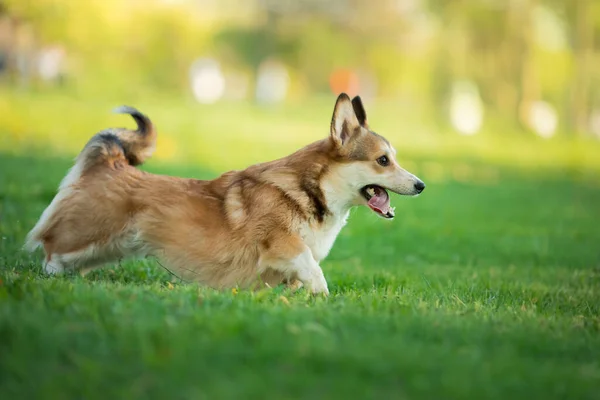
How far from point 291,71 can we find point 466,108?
26264 millimetres

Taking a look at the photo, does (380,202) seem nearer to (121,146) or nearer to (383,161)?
(383,161)

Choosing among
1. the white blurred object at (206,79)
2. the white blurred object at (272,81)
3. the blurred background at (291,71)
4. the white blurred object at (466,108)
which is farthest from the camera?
the white blurred object at (272,81)

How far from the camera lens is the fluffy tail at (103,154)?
618 centimetres

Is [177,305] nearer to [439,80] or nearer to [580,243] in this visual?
[580,243]

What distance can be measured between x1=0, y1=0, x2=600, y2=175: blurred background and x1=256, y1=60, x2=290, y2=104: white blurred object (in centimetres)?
20

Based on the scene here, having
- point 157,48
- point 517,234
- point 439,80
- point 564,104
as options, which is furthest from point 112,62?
point 517,234

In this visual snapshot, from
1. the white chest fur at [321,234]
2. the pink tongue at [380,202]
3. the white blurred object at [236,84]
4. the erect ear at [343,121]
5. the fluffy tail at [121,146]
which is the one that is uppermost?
the erect ear at [343,121]

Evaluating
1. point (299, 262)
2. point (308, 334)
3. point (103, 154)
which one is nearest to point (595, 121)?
point (299, 262)

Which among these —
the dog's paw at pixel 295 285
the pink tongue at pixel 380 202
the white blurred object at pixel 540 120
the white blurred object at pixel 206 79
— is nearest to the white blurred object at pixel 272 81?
the white blurred object at pixel 206 79

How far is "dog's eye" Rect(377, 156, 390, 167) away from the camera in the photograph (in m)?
6.33

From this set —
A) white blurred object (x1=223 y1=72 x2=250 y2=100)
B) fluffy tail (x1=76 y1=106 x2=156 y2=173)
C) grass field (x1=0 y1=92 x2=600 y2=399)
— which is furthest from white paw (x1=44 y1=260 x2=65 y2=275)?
white blurred object (x1=223 y1=72 x2=250 y2=100)

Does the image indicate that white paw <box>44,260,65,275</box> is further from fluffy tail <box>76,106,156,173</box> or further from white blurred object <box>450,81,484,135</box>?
white blurred object <box>450,81,484,135</box>

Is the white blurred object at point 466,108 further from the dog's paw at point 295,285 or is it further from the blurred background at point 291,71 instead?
the dog's paw at point 295,285

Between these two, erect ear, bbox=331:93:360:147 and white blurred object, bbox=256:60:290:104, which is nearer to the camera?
erect ear, bbox=331:93:360:147
